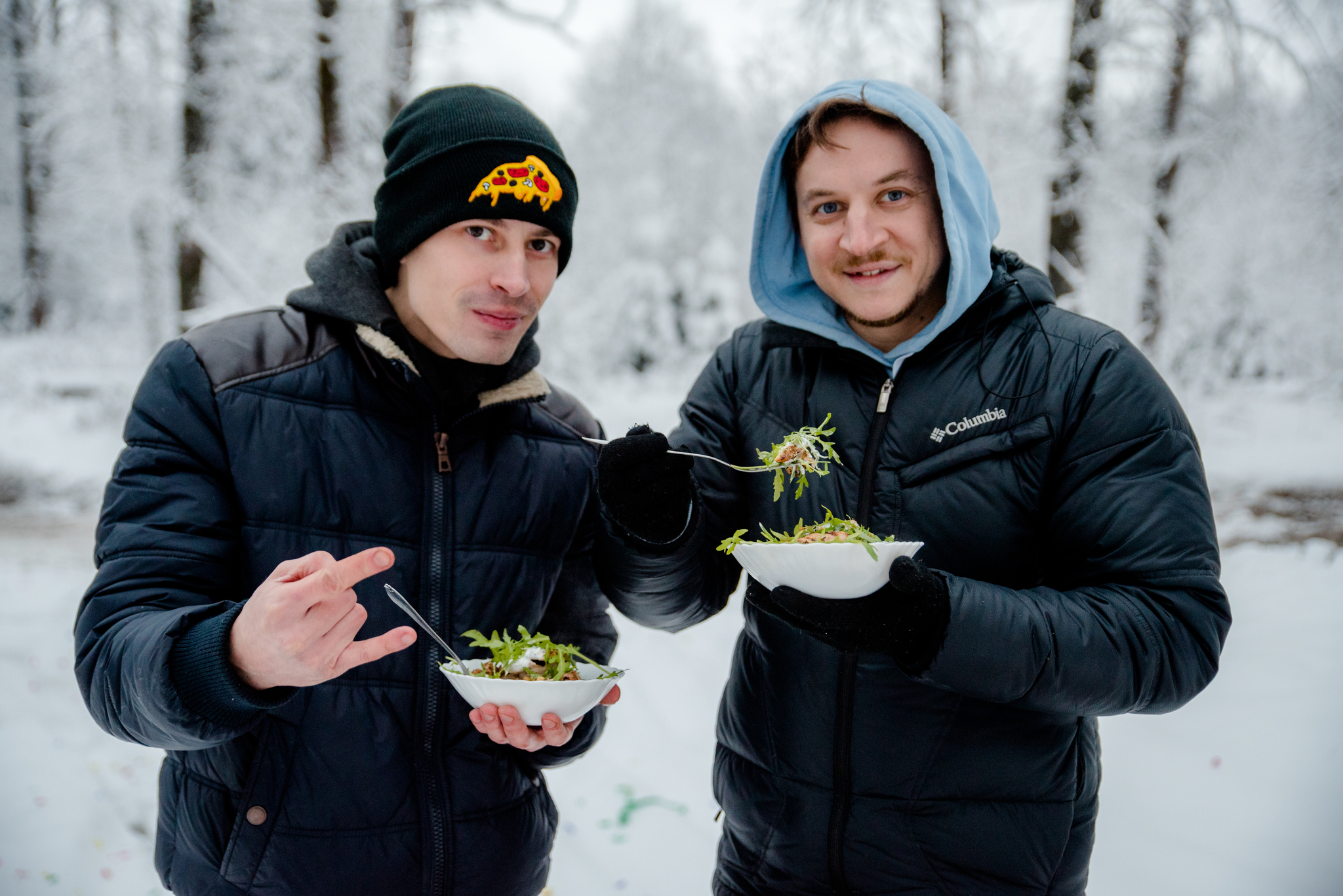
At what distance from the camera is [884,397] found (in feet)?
6.01

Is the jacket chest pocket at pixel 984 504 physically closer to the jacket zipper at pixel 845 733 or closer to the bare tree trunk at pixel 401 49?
the jacket zipper at pixel 845 733

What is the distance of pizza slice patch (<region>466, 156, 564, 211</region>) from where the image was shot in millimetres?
1910

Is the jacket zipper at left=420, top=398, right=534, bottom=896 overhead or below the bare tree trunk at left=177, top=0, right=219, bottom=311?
below

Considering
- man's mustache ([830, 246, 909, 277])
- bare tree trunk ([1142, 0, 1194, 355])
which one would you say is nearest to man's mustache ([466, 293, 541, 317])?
man's mustache ([830, 246, 909, 277])

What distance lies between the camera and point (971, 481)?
1.71 metres

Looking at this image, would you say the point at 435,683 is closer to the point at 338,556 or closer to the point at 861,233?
the point at 338,556

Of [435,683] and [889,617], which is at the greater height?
[889,617]

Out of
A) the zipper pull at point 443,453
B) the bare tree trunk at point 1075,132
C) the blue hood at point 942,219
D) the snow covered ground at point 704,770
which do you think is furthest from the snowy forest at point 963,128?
the zipper pull at point 443,453

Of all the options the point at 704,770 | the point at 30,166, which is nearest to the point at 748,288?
the point at 704,770

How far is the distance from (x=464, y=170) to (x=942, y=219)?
45.5 inches

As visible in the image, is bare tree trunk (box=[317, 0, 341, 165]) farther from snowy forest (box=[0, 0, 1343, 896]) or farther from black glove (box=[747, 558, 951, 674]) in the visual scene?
black glove (box=[747, 558, 951, 674])

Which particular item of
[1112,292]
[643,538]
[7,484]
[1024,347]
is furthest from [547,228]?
[7,484]

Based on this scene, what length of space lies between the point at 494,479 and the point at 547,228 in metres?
0.66

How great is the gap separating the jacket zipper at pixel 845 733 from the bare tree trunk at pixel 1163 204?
6301 mm
